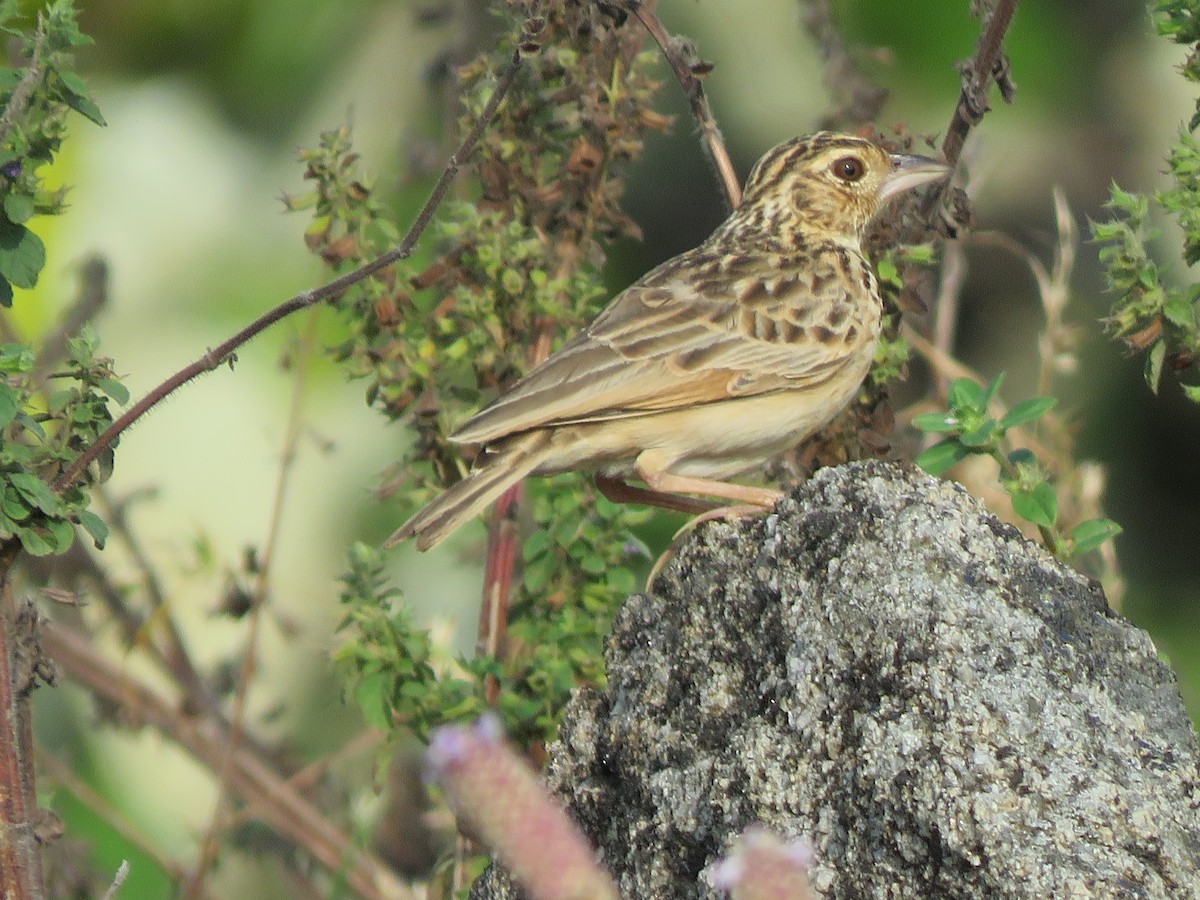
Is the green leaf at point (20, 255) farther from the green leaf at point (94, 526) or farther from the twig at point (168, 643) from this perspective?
the twig at point (168, 643)

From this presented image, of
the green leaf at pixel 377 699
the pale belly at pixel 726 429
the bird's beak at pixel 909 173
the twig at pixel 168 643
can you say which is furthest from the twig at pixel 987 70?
the twig at pixel 168 643

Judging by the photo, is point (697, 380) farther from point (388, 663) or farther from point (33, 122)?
point (33, 122)

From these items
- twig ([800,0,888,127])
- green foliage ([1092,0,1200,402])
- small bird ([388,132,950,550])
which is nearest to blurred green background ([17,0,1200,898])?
twig ([800,0,888,127])

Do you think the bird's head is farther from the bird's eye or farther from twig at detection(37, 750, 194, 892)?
twig at detection(37, 750, 194, 892)

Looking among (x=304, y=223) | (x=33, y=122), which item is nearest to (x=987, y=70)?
(x=33, y=122)

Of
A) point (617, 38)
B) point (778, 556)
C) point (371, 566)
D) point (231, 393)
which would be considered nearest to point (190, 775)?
point (231, 393)

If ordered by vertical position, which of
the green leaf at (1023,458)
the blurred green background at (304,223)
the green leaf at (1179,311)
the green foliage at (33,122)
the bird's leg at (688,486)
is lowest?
the blurred green background at (304,223)

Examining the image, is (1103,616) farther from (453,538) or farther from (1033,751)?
(453,538)
